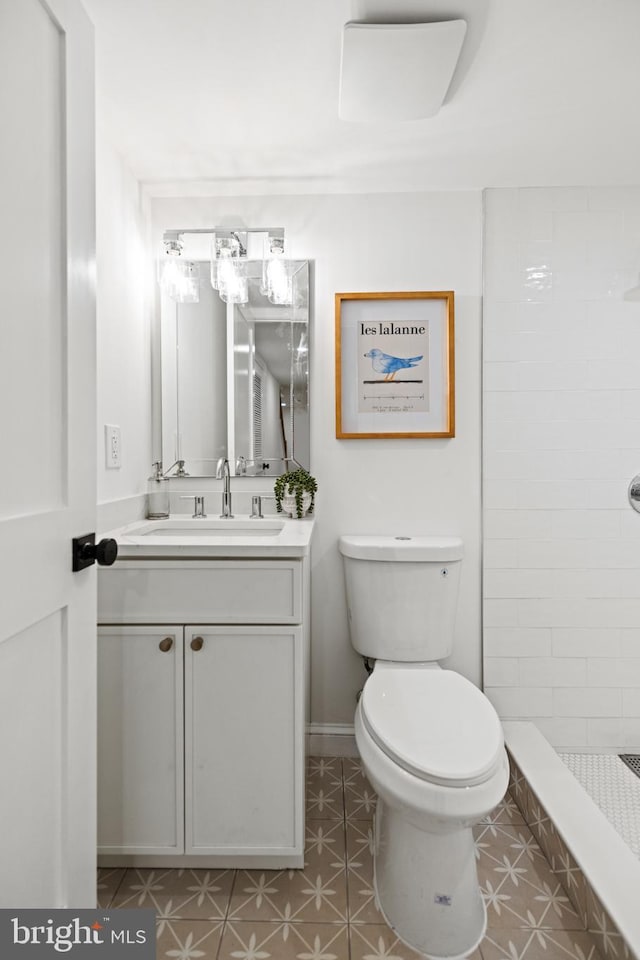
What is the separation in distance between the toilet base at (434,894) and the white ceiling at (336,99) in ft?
6.05

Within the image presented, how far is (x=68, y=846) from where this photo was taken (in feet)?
3.05

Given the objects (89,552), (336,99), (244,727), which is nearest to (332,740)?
(244,727)

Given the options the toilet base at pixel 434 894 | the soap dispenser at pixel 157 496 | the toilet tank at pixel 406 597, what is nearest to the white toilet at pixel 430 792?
the toilet base at pixel 434 894

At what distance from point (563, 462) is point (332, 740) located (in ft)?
4.38

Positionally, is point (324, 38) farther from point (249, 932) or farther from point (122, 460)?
point (249, 932)

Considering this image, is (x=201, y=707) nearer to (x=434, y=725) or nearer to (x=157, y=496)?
(x=434, y=725)

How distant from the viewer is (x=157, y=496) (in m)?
1.96

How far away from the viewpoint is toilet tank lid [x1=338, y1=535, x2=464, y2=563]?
1.78 meters

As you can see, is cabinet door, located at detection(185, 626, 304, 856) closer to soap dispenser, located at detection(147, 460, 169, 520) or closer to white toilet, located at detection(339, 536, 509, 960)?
white toilet, located at detection(339, 536, 509, 960)

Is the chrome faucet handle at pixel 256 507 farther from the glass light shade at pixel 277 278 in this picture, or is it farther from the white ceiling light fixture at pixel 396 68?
the white ceiling light fixture at pixel 396 68

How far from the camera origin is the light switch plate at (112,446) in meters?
1.65

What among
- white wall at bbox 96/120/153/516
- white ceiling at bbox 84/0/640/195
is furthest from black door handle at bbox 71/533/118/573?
white ceiling at bbox 84/0/640/195

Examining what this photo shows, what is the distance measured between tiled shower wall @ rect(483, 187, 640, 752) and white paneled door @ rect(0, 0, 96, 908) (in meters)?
1.44

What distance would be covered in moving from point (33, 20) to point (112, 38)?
1.99 ft
